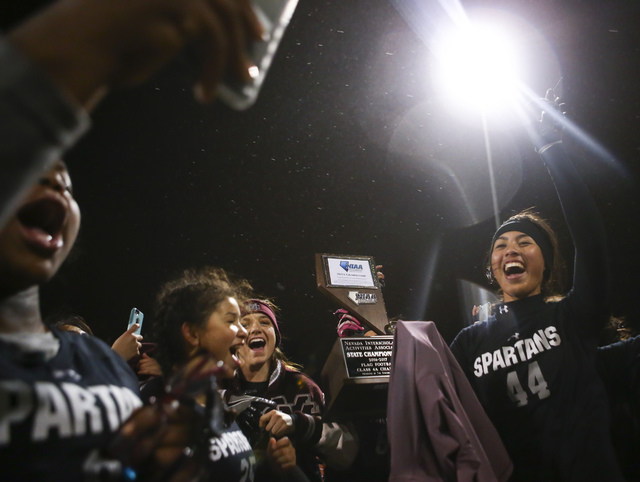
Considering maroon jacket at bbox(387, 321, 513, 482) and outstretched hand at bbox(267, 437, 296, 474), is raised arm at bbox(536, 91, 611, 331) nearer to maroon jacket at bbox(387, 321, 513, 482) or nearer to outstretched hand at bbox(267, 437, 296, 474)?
Result: maroon jacket at bbox(387, 321, 513, 482)

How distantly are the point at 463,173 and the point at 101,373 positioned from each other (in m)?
6.15

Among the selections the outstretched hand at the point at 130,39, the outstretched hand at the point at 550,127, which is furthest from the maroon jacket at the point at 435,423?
the outstretched hand at the point at 130,39

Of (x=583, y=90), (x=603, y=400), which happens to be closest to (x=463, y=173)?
(x=583, y=90)

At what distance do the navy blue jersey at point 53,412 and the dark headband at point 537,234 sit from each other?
2.50m

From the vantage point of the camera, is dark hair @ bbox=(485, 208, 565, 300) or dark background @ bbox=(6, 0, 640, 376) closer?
dark hair @ bbox=(485, 208, 565, 300)

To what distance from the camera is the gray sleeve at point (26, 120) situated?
14.9 inches

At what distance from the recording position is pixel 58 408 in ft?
2.50

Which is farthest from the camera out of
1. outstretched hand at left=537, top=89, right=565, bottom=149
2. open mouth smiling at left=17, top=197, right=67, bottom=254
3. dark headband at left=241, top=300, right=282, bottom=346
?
dark headband at left=241, top=300, right=282, bottom=346

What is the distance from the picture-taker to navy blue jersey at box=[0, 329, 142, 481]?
0.70 m

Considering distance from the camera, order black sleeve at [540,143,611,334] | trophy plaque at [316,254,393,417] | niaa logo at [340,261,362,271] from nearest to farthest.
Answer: black sleeve at [540,143,611,334] → trophy plaque at [316,254,393,417] → niaa logo at [340,261,362,271]

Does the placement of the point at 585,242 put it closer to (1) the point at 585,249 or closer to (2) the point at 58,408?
(1) the point at 585,249

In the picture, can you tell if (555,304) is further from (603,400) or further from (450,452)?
(450,452)

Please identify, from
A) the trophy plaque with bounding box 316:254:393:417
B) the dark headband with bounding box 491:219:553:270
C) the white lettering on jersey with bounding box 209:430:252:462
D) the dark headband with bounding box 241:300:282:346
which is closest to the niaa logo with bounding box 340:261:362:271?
the trophy plaque with bounding box 316:254:393:417

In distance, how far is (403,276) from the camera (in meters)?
8.48
